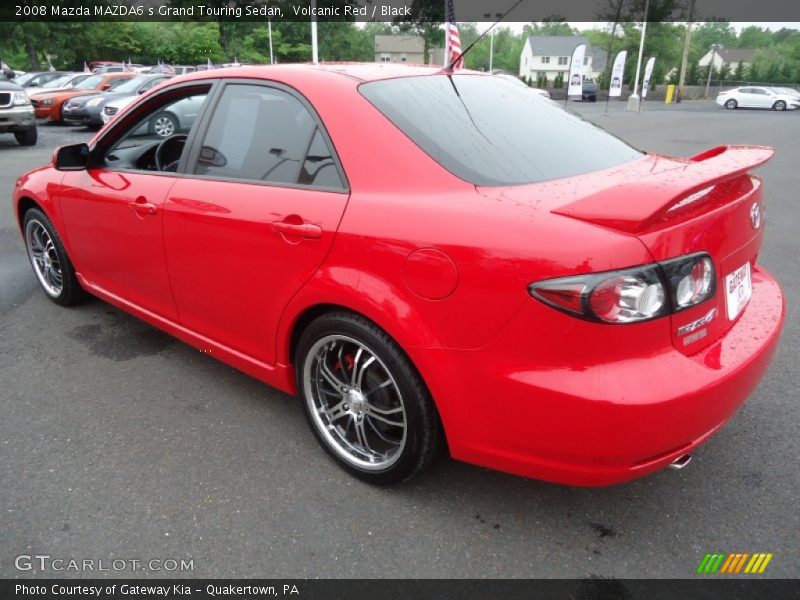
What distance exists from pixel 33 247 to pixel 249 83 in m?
2.65

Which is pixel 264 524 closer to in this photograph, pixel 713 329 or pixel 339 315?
pixel 339 315

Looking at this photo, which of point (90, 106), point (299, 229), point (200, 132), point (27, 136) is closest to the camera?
point (299, 229)

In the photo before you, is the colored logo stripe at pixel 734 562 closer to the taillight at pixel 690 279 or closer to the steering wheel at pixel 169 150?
the taillight at pixel 690 279

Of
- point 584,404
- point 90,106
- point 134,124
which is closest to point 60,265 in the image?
point 134,124

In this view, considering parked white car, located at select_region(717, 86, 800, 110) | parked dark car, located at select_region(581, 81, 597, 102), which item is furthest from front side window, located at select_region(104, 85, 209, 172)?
parked dark car, located at select_region(581, 81, 597, 102)

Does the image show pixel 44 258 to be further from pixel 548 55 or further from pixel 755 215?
pixel 548 55

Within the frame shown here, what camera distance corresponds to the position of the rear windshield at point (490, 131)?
2234 millimetres

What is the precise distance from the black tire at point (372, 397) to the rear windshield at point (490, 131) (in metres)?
0.67

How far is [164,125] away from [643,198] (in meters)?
3.39

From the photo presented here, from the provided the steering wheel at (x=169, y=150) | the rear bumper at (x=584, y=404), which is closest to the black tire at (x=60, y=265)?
the steering wheel at (x=169, y=150)

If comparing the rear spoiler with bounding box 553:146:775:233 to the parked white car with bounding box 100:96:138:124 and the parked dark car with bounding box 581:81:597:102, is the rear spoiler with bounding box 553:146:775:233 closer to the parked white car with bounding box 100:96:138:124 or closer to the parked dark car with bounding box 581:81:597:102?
the parked white car with bounding box 100:96:138:124

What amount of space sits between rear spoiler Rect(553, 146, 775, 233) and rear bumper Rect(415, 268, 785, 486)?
1.12 feet

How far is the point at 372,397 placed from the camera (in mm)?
2436
